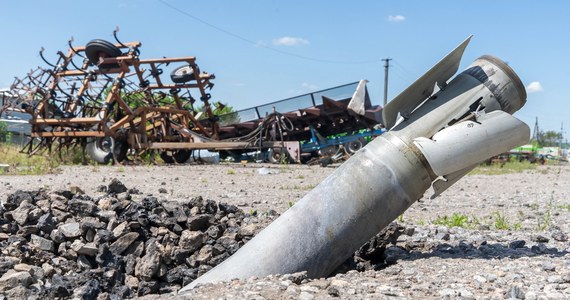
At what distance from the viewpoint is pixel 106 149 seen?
1552cm

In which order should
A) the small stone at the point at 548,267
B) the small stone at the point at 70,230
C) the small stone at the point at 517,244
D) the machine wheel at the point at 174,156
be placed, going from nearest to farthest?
1. the small stone at the point at 548,267
2. the small stone at the point at 517,244
3. the small stone at the point at 70,230
4. the machine wheel at the point at 174,156

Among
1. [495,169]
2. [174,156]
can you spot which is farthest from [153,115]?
[495,169]

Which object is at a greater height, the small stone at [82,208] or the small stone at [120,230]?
the small stone at [82,208]

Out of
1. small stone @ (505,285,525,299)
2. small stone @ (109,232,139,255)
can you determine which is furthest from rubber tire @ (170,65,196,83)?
small stone @ (505,285,525,299)

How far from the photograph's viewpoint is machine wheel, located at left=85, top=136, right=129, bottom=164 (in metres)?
15.2

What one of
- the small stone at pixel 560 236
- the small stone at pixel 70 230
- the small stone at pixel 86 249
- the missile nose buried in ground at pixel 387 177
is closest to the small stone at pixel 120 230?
the small stone at pixel 86 249

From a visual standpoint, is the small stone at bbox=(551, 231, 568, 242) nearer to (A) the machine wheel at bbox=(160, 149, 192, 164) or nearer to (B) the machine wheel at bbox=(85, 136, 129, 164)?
(B) the machine wheel at bbox=(85, 136, 129, 164)

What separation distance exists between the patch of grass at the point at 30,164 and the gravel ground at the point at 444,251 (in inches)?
54.0

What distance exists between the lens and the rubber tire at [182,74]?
17.1 m

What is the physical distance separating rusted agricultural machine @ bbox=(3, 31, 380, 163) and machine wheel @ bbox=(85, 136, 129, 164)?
0.08 ft

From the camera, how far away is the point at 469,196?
377 inches

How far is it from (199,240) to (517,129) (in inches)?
103

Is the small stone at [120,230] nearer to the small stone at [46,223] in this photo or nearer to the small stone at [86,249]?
the small stone at [86,249]

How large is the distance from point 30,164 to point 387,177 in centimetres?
1172
